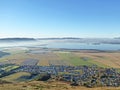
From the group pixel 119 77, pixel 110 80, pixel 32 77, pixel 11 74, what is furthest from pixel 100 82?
pixel 11 74

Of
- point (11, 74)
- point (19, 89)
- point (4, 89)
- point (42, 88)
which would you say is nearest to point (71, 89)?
point (42, 88)

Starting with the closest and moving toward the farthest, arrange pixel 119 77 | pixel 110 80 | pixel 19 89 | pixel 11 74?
1. pixel 19 89
2. pixel 110 80
3. pixel 119 77
4. pixel 11 74

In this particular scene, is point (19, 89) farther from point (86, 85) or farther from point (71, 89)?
point (86, 85)

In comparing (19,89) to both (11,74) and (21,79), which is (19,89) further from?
(11,74)

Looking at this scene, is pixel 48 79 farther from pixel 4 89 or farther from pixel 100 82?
pixel 4 89

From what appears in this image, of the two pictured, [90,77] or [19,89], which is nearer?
[19,89]

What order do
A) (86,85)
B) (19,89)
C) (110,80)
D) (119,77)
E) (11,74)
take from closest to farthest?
1. (19,89)
2. (86,85)
3. (110,80)
4. (119,77)
5. (11,74)

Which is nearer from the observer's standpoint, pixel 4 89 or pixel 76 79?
pixel 4 89

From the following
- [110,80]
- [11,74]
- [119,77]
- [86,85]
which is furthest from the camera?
[11,74]

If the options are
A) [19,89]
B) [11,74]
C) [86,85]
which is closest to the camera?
→ [19,89]
